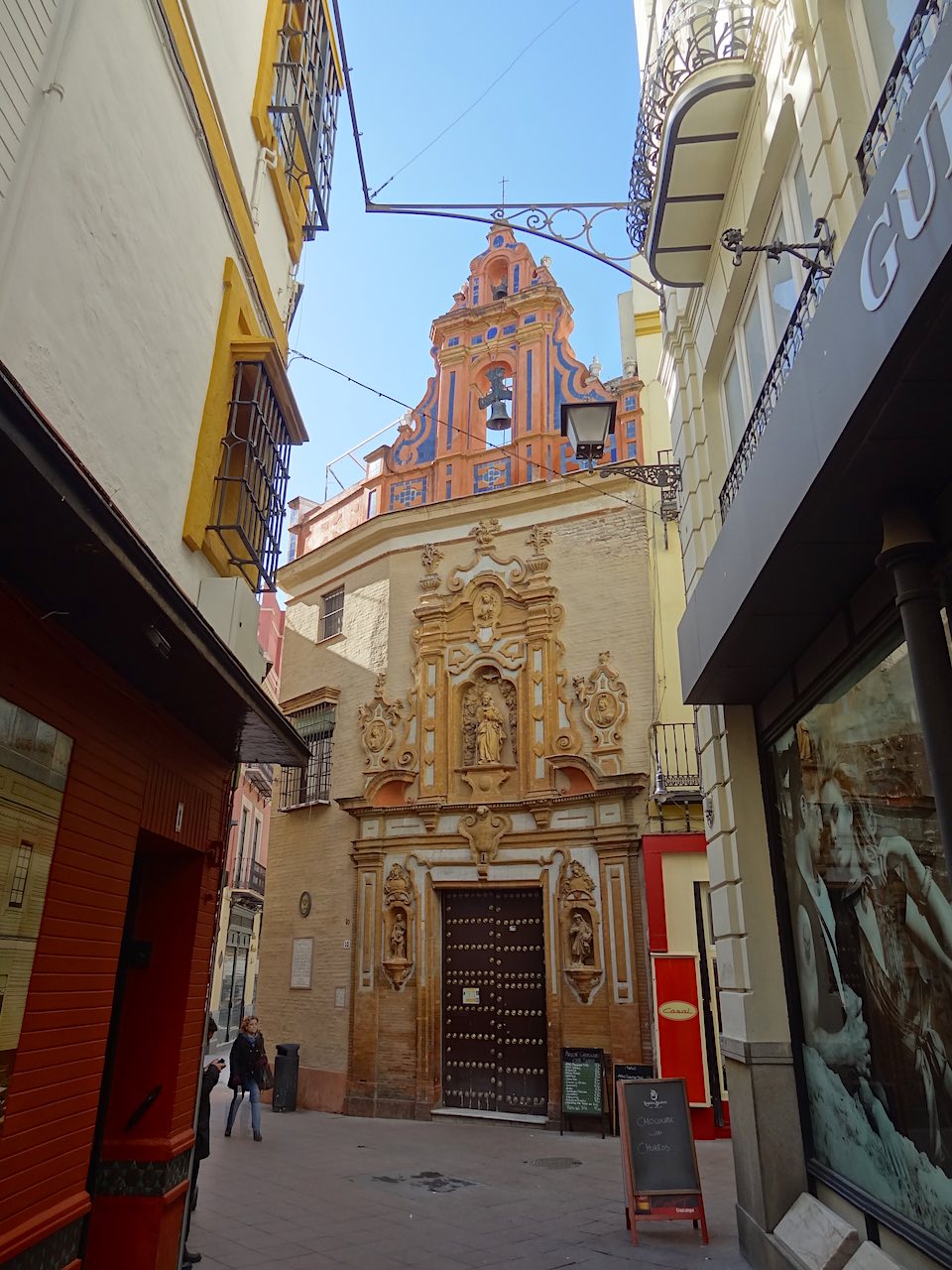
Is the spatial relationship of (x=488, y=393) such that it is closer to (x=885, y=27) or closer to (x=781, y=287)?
Result: (x=781, y=287)

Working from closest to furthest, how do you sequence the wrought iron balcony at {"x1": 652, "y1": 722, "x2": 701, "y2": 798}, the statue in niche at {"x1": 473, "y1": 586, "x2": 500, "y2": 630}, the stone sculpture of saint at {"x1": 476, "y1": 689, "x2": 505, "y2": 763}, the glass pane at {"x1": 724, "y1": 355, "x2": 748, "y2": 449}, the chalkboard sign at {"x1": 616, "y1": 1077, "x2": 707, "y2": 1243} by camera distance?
the chalkboard sign at {"x1": 616, "y1": 1077, "x2": 707, "y2": 1243}, the glass pane at {"x1": 724, "y1": 355, "x2": 748, "y2": 449}, the wrought iron balcony at {"x1": 652, "y1": 722, "x2": 701, "y2": 798}, the stone sculpture of saint at {"x1": 476, "y1": 689, "x2": 505, "y2": 763}, the statue in niche at {"x1": 473, "y1": 586, "x2": 500, "y2": 630}

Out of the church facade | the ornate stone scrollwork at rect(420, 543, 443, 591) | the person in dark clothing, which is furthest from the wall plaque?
the ornate stone scrollwork at rect(420, 543, 443, 591)

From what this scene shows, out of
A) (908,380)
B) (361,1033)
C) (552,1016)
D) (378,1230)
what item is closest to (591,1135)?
(552,1016)

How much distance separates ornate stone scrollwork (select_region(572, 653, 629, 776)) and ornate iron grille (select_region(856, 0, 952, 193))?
397 inches

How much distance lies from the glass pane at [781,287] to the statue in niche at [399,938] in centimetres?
1119

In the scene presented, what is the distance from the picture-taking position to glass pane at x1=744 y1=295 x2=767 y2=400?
683 cm

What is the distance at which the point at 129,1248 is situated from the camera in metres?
5.52

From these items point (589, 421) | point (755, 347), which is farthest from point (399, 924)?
point (755, 347)

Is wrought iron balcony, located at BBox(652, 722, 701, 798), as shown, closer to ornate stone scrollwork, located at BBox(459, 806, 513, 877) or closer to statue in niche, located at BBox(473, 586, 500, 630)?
ornate stone scrollwork, located at BBox(459, 806, 513, 877)

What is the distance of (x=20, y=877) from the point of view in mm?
4133

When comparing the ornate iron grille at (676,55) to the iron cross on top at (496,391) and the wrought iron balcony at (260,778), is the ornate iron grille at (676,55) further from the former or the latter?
the wrought iron balcony at (260,778)

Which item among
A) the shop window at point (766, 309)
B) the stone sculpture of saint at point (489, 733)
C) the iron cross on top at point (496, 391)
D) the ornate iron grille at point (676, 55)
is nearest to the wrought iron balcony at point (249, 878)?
the stone sculpture of saint at point (489, 733)

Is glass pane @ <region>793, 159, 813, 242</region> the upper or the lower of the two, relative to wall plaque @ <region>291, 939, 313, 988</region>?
upper

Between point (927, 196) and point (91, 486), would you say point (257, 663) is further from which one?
point (927, 196)
